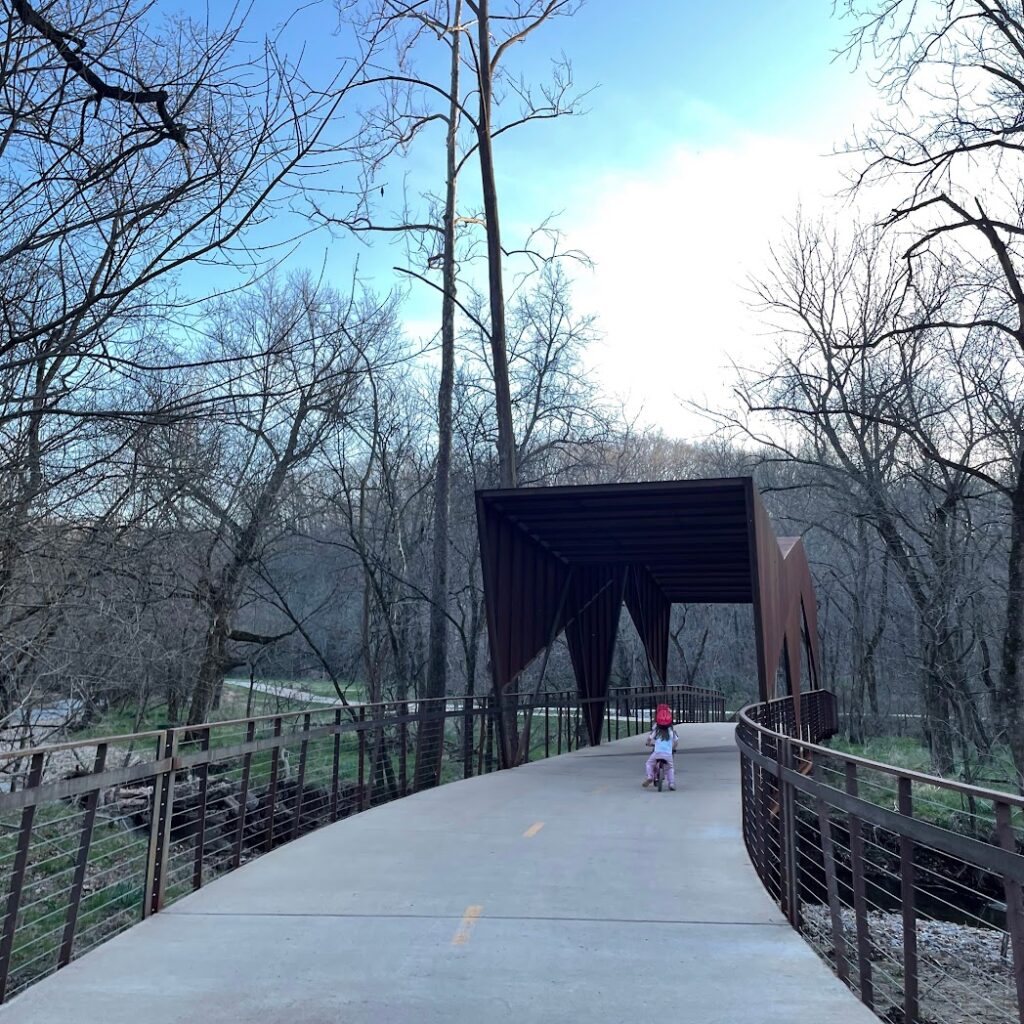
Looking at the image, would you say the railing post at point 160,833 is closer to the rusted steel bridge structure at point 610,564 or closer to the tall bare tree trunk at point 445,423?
the rusted steel bridge structure at point 610,564

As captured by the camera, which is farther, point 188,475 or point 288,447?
point 288,447

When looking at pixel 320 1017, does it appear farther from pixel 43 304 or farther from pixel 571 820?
pixel 571 820

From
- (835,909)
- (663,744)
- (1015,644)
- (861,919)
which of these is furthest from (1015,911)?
(1015,644)

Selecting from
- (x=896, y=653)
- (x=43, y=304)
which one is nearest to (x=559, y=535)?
(x=43, y=304)

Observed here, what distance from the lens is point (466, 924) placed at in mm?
6488

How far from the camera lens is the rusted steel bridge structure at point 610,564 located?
16.1m

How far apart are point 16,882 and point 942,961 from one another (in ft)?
45.0

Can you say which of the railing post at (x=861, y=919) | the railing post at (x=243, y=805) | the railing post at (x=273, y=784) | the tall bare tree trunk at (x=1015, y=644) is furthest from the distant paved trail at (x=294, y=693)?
the railing post at (x=861, y=919)

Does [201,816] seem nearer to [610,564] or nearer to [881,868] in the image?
[881,868]

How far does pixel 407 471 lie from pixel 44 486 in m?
24.7

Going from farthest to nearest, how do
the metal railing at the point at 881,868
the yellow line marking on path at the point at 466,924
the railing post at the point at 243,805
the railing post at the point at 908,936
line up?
1. the railing post at the point at 243,805
2. the yellow line marking on path at the point at 466,924
3. the railing post at the point at 908,936
4. the metal railing at the point at 881,868

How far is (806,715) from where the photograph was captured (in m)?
24.0

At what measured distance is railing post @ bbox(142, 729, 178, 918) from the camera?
6.82 m

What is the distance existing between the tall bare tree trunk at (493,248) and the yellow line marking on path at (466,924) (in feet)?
54.8
